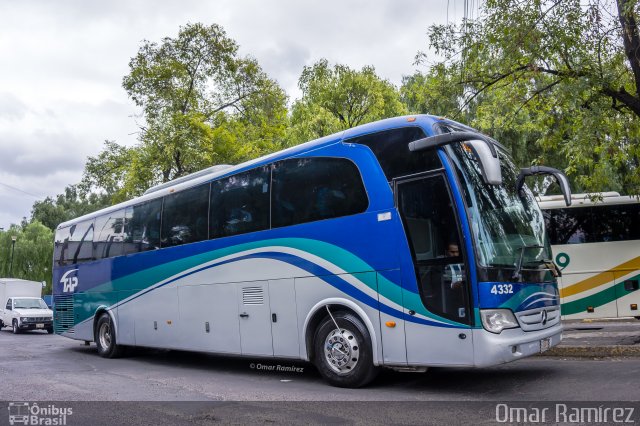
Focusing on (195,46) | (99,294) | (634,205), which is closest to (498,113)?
(634,205)

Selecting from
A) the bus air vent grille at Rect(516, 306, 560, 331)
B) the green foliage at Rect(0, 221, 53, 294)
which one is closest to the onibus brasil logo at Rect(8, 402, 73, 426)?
the bus air vent grille at Rect(516, 306, 560, 331)

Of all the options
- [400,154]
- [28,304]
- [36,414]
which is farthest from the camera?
[28,304]

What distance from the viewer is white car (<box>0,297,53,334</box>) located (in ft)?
88.7

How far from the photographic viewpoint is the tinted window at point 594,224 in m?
14.9

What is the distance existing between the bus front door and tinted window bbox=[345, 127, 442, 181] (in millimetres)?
166

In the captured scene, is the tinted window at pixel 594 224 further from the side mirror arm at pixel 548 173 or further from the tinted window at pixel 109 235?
the tinted window at pixel 109 235

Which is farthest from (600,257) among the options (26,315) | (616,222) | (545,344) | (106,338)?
(26,315)

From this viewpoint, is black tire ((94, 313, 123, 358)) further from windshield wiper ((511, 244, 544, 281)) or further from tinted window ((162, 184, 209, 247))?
windshield wiper ((511, 244, 544, 281))

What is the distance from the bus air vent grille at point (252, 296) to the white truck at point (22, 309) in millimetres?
21300

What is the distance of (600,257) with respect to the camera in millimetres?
14992

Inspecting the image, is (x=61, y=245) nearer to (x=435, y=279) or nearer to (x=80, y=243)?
(x=80, y=243)

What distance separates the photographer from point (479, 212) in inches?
290

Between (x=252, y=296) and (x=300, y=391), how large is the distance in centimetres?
218

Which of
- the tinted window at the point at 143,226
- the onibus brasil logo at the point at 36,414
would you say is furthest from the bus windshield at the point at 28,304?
the onibus brasil logo at the point at 36,414
